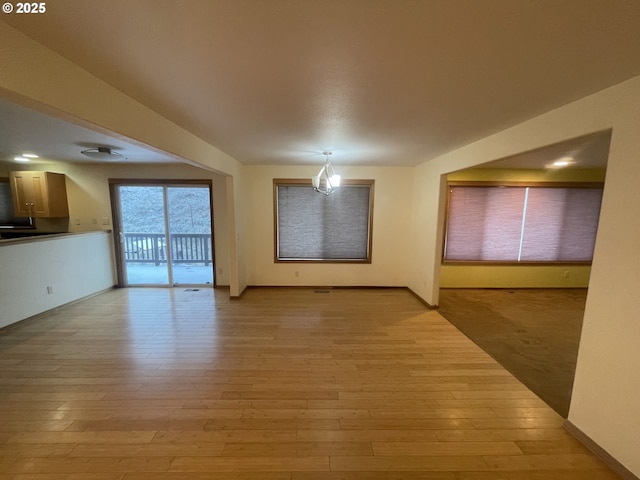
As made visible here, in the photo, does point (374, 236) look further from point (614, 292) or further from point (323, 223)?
point (614, 292)

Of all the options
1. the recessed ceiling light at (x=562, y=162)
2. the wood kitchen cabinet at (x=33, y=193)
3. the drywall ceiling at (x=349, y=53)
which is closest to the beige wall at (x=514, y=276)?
the recessed ceiling light at (x=562, y=162)

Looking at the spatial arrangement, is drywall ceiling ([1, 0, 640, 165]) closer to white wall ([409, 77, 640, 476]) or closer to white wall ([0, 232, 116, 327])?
white wall ([409, 77, 640, 476])

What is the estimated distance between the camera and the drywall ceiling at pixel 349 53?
100 centimetres

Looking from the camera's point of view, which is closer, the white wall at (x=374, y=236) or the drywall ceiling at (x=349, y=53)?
the drywall ceiling at (x=349, y=53)

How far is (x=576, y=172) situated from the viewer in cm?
488

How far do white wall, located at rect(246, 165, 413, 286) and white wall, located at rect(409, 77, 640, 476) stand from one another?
2995 millimetres

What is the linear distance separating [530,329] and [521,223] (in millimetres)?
2447

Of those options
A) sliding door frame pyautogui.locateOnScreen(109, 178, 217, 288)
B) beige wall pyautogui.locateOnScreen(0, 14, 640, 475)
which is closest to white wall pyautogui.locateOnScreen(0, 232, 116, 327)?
sliding door frame pyautogui.locateOnScreen(109, 178, 217, 288)

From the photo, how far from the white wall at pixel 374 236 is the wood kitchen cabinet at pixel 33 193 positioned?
3.52m

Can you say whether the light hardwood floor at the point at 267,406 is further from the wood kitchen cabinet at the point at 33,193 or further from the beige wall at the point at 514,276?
the wood kitchen cabinet at the point at 33,193

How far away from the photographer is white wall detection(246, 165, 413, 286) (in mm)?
4887

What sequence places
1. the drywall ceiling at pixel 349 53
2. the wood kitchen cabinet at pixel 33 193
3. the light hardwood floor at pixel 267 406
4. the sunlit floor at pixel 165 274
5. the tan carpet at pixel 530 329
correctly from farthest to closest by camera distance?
the sunlit floor at pixel 165 274, the wood kitchen cabinet at pixel 33 193, the tan carpet at pixel 530 329, the light hardwood floor at pixel 267 406, the drywall ceiling at pixel 349 53

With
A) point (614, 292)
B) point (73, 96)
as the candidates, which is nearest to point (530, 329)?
point (614, 292)

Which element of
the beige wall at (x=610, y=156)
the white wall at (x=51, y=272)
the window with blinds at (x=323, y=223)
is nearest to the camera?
the beige wall at (x=610, y=156)
